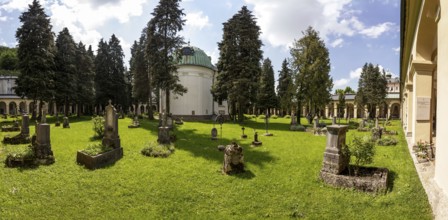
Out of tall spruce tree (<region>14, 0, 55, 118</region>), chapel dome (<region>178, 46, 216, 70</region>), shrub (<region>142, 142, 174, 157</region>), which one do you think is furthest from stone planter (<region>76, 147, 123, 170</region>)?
chapel dome (<region>178, 46, 216, 70</region>)

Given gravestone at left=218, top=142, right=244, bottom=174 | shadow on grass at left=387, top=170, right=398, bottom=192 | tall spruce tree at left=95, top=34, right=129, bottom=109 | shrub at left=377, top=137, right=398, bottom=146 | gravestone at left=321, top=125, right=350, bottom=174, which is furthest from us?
tall spruce tree at left=95, top=34, right=129, bottom=109

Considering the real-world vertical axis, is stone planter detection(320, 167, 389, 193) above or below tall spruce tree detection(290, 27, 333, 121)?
below

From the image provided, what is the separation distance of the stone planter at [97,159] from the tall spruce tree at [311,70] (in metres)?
24.0

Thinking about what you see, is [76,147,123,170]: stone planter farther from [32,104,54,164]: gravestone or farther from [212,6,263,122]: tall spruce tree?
[212,6,263,122]: tall spruce tree

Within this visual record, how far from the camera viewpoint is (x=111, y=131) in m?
11.3

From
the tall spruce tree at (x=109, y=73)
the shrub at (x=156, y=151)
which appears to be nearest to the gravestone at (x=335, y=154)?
the shrub at (x=156, y=151)

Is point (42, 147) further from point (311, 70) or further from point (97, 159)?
point (311, 70)

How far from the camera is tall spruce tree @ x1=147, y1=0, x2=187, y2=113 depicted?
89.6 ft

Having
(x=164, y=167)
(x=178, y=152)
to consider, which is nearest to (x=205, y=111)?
(x=178, y=152)

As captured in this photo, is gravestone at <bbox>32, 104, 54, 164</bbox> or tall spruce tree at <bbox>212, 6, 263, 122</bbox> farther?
tall spruce tree at <bbox>212, 6, 263, 122</bbox>

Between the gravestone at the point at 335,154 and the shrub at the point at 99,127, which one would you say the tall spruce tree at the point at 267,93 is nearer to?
the shrub at the point at 99,127

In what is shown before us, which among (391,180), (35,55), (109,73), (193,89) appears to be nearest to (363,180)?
(391,180)

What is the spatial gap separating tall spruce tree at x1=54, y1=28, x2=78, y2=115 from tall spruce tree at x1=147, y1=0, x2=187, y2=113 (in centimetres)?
1110

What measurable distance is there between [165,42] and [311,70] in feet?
52.1
